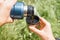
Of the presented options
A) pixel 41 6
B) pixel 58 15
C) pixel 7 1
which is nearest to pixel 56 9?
pixel 58 15

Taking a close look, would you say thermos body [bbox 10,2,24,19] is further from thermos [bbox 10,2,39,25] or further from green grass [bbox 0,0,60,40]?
green grass [bbox 0,0,60,40]

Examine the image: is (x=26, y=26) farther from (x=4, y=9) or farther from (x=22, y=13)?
(x=4, y=9)

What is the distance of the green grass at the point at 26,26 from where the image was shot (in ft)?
6.77

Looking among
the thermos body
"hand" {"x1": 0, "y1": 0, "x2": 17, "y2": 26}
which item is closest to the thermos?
the thermos body

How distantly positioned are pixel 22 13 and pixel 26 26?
3.33ft

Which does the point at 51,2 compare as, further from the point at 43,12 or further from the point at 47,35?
the point at 47,35

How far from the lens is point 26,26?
6.79 feet

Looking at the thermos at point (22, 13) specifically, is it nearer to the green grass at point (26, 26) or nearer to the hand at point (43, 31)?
the hand at point (43, 31)

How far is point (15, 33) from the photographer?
2.08m

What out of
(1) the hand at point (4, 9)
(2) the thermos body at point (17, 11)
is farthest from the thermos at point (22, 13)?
(1) the hand at point (4, 9)

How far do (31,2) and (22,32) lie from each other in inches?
18.9

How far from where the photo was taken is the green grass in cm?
206

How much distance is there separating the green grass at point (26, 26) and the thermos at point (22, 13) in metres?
0.93

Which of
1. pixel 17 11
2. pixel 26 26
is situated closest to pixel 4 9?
pixel 17 11
